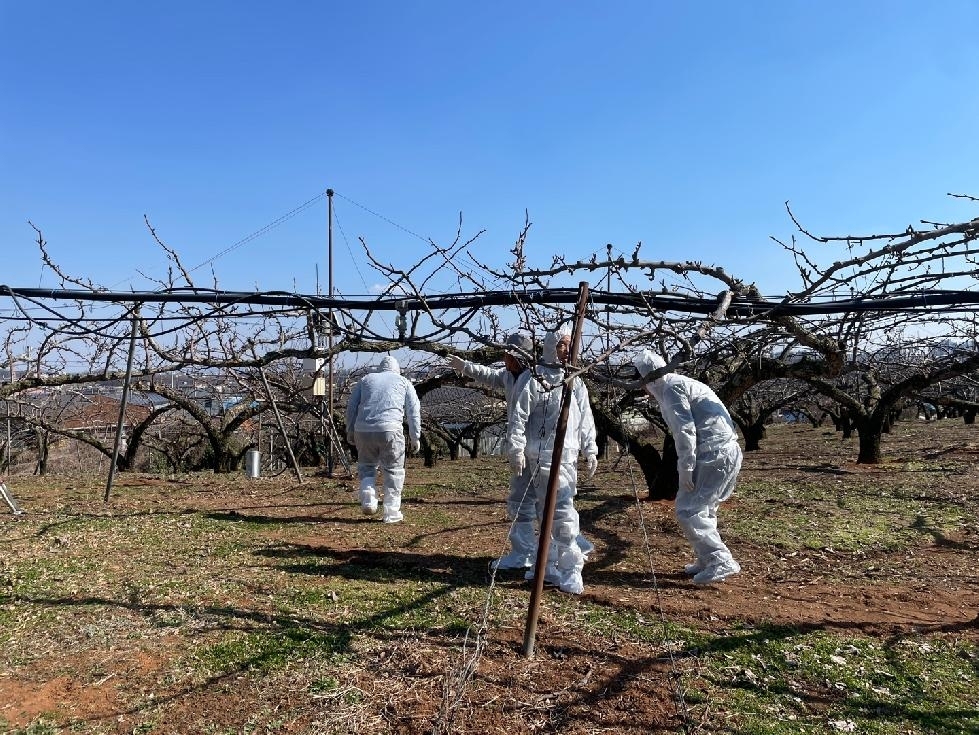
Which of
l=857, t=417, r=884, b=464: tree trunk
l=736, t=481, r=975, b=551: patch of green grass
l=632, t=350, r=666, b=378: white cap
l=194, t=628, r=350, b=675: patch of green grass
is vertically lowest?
l=194, t=628, r=350, b=675: patch of green grass

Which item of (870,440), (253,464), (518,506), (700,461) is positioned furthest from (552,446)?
(870,440)

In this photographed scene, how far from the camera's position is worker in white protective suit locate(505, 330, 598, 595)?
4844 millimetres

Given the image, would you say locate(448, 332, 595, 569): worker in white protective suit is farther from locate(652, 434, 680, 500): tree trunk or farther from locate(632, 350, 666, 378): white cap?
locate(652, 434, 680, 500): tree trunk

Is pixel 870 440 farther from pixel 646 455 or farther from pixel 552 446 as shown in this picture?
pixel 552 446

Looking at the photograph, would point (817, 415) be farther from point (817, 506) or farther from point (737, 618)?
point (737, 618)

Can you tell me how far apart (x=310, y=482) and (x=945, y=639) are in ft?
26.1

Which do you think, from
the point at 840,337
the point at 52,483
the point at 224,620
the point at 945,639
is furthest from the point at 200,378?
the point at 945,639

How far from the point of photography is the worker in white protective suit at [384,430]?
7.28 m

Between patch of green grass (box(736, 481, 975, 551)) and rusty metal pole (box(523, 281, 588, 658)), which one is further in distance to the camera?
patch of green grass (box(736, 481, 975, 551))

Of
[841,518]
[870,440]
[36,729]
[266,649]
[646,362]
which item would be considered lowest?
[36,729]

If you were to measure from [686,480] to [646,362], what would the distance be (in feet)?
2.96

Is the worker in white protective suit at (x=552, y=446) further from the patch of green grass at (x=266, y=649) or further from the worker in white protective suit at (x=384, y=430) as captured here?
the worker in white protective suit at (x=384, y=430)

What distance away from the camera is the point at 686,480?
507cm

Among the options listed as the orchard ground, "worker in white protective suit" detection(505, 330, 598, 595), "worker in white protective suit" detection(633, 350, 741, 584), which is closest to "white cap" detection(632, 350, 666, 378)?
"worker in white protective suit" detection(633, 350, 741, 584)
